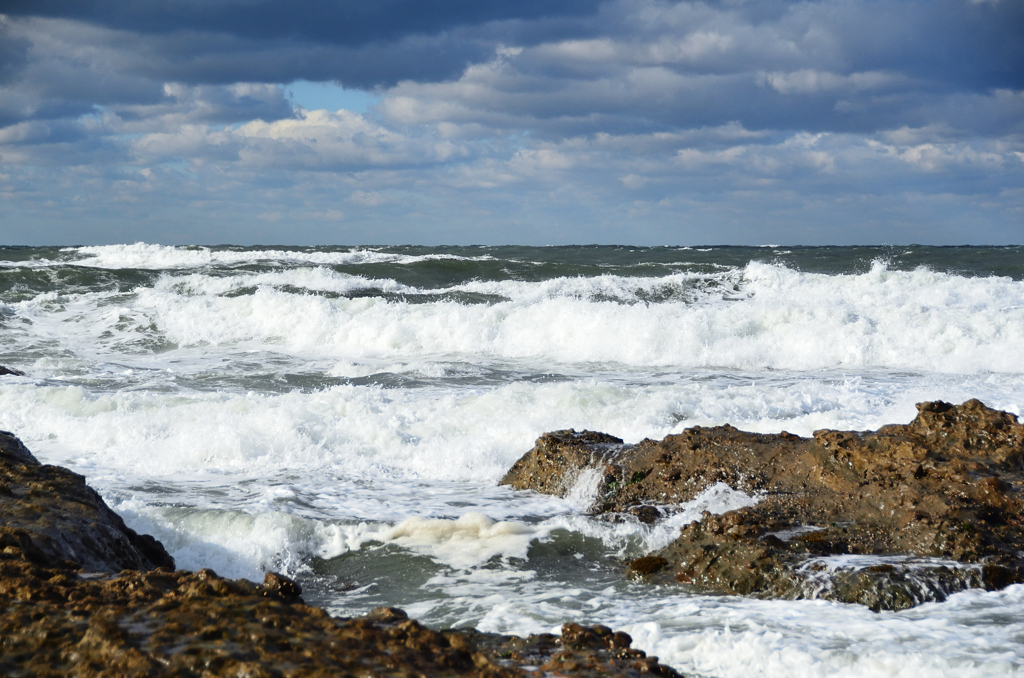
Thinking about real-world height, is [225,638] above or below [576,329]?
above

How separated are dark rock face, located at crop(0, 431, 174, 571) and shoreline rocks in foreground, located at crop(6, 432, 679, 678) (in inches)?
9.8

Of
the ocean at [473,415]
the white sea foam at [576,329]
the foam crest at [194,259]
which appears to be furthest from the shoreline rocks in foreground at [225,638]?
the foam crest at [194,259]

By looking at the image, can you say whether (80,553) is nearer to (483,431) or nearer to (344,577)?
(344,577)

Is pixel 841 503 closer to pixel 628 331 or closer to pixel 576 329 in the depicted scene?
pixel 628 331

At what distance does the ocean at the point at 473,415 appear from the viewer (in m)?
3.70

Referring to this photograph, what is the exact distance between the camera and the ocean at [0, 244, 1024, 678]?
370 cm

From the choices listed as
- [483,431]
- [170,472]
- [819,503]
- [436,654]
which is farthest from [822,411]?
[436,654]

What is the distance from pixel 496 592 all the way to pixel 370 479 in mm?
2908

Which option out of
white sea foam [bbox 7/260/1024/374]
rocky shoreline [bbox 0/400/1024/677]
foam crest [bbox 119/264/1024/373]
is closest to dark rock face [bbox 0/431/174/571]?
rocky shoreline [bbox 0/400/1024/677]

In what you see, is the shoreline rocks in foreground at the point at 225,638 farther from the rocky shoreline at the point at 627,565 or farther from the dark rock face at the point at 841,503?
the dark rock face at the point at 841,503

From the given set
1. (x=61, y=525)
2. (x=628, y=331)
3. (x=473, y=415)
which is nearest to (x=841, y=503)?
(x=61, y=525)

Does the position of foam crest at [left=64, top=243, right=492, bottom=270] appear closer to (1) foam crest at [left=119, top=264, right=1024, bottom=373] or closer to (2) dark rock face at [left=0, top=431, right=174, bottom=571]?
(1) foam crest at [left=119, top=264, right=1024, bottom=373]

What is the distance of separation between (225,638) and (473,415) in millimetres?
6485

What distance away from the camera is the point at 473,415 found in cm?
879
